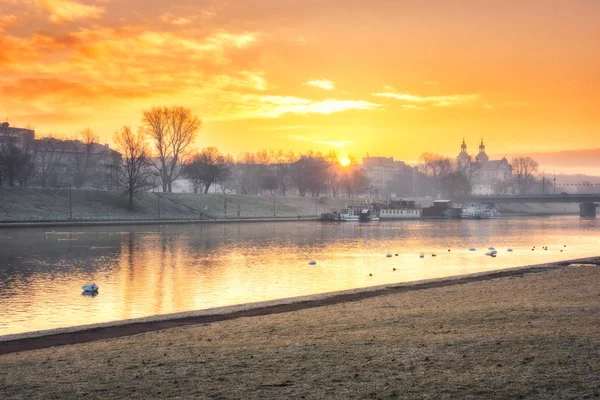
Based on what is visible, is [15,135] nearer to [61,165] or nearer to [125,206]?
[61,165]

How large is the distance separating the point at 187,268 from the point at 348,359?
1366 inches

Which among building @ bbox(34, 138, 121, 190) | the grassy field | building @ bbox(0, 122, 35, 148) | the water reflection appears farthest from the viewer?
building @ bbox(34, 138, 121, 190)

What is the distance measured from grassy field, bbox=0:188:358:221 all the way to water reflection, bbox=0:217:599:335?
29.8m

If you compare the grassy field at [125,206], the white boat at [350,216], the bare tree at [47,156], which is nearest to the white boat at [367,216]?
the white boat at [350,216]

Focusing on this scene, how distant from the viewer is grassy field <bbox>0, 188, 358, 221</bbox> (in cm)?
11294

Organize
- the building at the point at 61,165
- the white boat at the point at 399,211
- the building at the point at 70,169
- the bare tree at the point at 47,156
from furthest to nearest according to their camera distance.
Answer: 1. the white boat at the point at 399,211
2. the building at the point at 70,169
3. the bare tree at the point at 47,156
4. the building at the point at 61,165

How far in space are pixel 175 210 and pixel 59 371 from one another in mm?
123520

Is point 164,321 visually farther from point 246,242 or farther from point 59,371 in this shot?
point 246,242

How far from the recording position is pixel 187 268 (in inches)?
1918

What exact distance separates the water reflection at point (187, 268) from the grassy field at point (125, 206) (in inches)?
1174

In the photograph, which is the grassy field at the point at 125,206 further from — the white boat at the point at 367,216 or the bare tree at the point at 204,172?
the white boat at the point at 367,216

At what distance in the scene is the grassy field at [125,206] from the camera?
11294 centimetres

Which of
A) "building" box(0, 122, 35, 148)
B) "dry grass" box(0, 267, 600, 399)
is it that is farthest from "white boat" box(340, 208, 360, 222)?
"dry grass" box(0, 267, 600, 399)

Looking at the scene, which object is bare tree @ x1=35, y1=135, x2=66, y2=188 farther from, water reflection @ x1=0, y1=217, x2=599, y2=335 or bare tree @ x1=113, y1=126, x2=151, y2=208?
water reflection @ x1=0, y1=217, x2=599, y2=335
